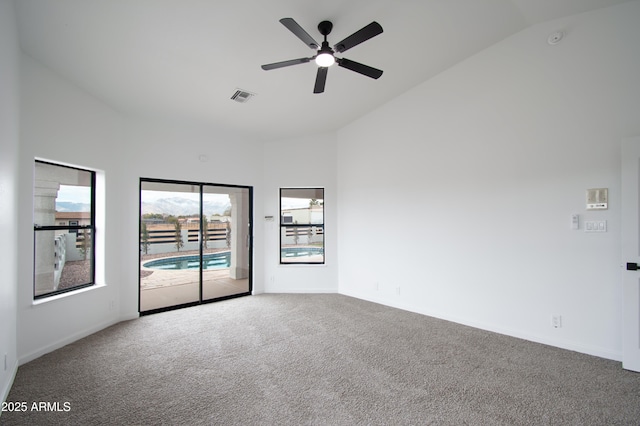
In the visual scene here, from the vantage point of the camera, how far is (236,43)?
2836 mm

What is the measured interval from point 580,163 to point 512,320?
1883 millimetres

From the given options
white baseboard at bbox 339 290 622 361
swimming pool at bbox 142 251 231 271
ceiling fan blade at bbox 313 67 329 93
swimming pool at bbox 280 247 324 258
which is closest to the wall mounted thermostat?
white baseboard at bbox 339 290 622 361

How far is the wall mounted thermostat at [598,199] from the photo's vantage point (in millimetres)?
2854

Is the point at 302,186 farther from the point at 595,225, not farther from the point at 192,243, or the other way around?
Result: the point at 595,225

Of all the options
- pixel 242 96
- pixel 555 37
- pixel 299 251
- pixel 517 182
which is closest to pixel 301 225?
pixel 299 251

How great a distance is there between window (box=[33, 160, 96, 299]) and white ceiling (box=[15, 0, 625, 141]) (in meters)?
1.12

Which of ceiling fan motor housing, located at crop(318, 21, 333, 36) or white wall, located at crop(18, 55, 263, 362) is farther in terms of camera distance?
white wall, located at crop(18, 55, 263, 362)

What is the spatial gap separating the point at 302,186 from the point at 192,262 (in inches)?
A: 95.4

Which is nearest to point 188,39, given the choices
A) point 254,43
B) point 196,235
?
point 254,43

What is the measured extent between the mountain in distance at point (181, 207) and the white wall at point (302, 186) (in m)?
0.80

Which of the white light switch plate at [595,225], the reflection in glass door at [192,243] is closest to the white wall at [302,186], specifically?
the reflection in glass door at [192,243]

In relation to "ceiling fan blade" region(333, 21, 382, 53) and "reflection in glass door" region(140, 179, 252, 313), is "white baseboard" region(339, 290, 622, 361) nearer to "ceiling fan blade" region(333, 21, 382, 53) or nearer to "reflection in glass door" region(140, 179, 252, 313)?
"reflection in glass door" region(140, 179, 252, 313)

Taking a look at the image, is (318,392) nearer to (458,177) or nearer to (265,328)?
(265,328)

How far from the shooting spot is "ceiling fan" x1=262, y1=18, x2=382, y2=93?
225cm
